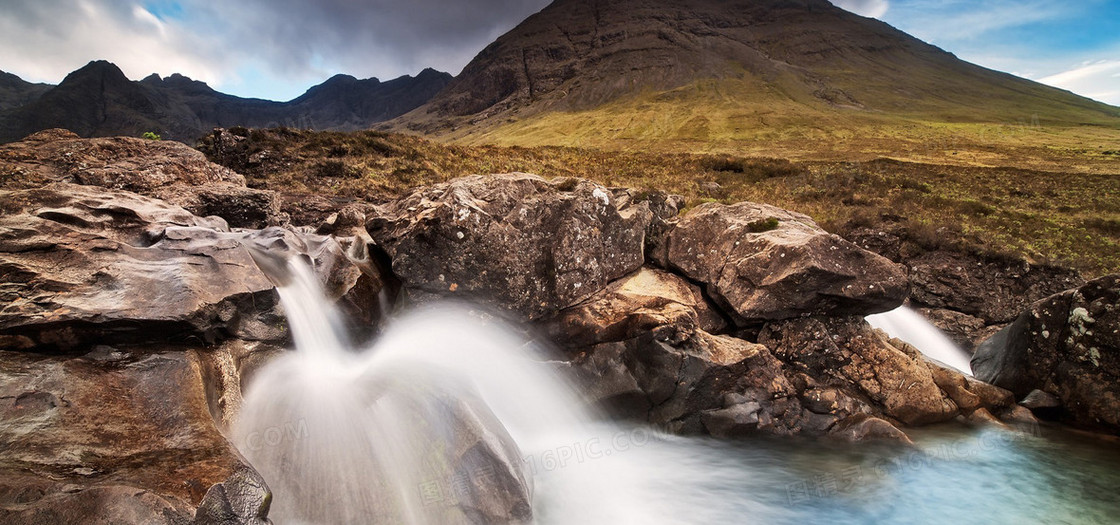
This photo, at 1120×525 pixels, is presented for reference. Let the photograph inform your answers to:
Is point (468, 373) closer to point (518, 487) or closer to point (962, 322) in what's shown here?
point (518, 487)

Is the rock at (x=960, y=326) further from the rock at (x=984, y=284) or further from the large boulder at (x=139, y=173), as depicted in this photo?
the large boulder at (x=139, y=173)

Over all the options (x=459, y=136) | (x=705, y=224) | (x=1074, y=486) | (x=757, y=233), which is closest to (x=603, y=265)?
(x=705, y=224)

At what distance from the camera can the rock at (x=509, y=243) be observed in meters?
12.5

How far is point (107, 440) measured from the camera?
19.5ft

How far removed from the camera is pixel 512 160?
36.1 meters

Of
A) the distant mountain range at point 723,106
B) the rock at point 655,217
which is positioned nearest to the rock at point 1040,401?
the rock at point 655,217

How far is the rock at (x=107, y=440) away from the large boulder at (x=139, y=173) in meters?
10.9

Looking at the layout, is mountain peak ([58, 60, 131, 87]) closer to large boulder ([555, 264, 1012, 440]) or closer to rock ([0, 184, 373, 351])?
rock ([0, 184, 373, 351])

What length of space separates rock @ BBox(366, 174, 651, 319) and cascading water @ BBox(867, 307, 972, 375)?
37.8 ft

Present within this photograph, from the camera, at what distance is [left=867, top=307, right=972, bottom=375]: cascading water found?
17.2m

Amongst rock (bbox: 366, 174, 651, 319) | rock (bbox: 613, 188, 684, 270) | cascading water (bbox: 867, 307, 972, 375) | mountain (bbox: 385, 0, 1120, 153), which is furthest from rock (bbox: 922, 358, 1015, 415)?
mountain (bbox: 385, 0, 1120, 153)

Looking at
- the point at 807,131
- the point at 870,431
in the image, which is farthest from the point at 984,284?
the point at 807,131

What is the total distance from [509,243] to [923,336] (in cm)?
1749

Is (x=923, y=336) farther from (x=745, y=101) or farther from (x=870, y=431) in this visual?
(x=745, y=101)
